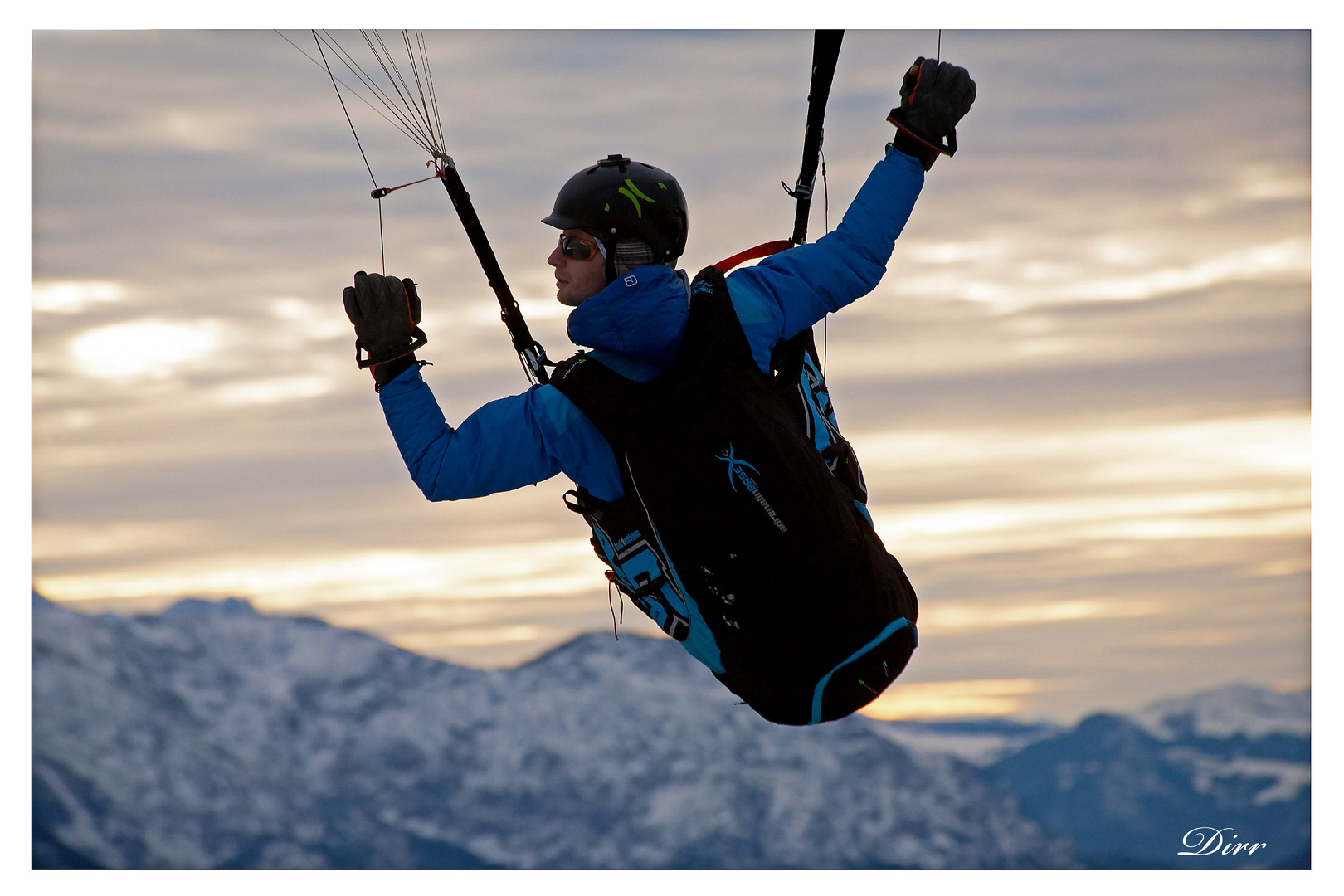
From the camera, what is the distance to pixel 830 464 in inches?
232

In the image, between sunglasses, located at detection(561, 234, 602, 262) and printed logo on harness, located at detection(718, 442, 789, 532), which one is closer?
printed logo on harness, located at detection(718, 442, 789, 532)

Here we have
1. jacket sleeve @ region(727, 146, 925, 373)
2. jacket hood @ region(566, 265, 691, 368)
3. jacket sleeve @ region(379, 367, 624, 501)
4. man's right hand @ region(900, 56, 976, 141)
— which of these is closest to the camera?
jacket hood @ region(566, 265, 691, 368)

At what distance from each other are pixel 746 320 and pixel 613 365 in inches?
24.3

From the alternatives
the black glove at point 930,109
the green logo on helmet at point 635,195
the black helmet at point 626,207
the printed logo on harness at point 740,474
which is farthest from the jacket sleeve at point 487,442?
the black glove at point 930,109

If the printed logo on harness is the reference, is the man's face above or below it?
above

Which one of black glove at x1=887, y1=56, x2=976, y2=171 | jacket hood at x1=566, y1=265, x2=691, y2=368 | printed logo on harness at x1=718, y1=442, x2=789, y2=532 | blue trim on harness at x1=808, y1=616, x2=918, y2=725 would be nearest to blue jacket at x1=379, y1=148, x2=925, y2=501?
jacket hood at x1=566, y1=265, x2=691, y2=368

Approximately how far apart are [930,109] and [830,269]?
90 centimetres

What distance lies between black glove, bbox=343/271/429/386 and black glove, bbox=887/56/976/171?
7.77 feet

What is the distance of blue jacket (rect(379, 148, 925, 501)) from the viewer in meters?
5.37

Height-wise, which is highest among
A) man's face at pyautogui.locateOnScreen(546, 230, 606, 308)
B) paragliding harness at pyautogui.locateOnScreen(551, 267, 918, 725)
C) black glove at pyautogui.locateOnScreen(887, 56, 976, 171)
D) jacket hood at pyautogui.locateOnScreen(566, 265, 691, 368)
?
black glove at pyautogui.locateOnScreen(887, 56, 976, 171)

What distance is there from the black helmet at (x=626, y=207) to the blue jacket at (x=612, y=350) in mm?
329

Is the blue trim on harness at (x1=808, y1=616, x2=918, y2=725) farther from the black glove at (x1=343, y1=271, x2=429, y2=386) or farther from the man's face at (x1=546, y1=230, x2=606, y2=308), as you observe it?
the black glove at (x1=343, y1=271, x2=429, y2=386)

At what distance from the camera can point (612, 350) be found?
17.8 ft
